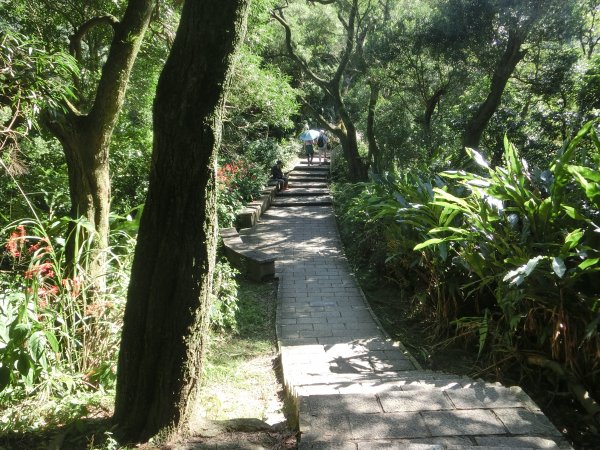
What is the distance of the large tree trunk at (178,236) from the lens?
223 centimetres

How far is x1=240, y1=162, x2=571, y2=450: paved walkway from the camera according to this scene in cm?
231

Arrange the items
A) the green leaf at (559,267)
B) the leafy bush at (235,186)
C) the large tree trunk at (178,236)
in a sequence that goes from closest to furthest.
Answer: the large tree trunk at (178,236)
the green leaf at (559,267)
the leafy bush at (235,186)

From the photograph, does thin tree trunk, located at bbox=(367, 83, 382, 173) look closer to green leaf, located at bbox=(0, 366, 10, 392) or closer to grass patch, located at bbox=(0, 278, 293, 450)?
grass patch, located at bbox=(0, 278, 293, 450)

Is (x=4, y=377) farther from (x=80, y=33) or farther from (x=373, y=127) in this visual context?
(x=373, y=127)

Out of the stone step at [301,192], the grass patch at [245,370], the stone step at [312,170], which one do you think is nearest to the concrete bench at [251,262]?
the grass patch at [245,370]

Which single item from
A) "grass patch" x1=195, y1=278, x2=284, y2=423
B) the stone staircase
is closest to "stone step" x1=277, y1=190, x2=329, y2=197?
the stone staircase

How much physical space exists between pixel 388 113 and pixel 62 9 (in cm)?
1199

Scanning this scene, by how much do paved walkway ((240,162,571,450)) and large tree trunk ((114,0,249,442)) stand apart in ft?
2.35

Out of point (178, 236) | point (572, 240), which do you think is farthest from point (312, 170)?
point (178, 236)

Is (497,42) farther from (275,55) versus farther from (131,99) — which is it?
(131,99)

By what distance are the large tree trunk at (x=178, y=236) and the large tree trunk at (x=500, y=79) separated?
30.7 ft

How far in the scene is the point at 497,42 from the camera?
11430 millimetres

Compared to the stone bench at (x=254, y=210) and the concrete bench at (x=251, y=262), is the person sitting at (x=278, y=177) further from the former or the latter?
the concrete bench at (x=251, y=262)

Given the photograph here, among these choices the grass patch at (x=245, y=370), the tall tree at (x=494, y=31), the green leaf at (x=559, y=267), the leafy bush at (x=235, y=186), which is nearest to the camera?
the green leaf at (x=559, y=267)
